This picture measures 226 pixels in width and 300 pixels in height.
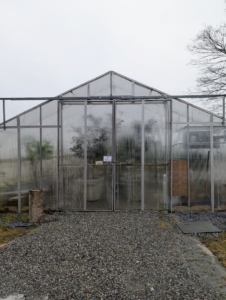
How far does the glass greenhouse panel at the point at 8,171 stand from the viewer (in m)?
6.54

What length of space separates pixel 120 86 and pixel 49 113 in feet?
7.45

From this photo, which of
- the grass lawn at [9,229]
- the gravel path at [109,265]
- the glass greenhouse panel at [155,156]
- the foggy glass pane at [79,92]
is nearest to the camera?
the gravel path at [109,265]

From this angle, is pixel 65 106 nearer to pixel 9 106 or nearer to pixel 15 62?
pixel 9 106

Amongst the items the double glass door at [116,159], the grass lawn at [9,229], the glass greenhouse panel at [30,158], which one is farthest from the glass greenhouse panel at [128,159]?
the grass lawn at [9,229]

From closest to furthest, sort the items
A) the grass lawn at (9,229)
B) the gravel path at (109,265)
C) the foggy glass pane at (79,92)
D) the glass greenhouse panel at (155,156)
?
the gravel path at (109,265) < the grass lawn at (9,229) < the glass greenhouse panel at (155,156) < the foggy glass pane at (79,92)

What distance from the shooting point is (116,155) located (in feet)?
21.2

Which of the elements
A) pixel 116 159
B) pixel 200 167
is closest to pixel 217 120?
pixel 200 167

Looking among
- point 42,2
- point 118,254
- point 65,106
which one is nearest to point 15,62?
point 42,2

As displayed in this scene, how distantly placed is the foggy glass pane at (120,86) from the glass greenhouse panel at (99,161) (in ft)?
1.94

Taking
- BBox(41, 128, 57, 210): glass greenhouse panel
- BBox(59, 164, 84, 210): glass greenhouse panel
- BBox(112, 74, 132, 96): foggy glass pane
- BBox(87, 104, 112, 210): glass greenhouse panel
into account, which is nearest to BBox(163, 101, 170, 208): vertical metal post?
BBox(112, 74, 132, 96): foggy glass pane

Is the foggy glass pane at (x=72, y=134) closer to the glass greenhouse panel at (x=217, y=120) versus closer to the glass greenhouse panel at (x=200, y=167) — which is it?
the glass greenhouse panel at (x=200, y=167)

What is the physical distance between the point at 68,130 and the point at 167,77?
5.70m

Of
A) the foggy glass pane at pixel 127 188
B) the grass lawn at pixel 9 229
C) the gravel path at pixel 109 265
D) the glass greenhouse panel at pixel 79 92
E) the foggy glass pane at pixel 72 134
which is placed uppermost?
the glass greenhouse panel at pixel 79 92

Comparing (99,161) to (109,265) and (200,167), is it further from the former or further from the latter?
(109,265)
